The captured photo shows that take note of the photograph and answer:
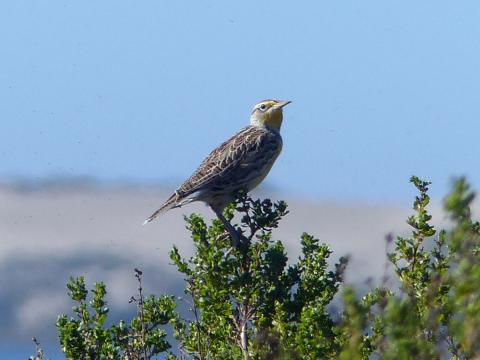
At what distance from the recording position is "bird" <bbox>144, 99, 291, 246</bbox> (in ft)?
44.6

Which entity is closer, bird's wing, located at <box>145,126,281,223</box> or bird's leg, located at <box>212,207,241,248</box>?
bird's leg, located at <box>212,207,241,248</box>

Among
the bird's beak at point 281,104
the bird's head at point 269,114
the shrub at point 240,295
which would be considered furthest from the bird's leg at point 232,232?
the bird's beak at point 281,104

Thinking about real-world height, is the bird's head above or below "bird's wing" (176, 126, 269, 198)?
above

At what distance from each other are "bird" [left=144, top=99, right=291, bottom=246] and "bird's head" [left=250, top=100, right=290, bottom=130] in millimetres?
393

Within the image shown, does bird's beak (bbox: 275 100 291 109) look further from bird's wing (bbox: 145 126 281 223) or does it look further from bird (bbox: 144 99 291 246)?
bird's wing (bbox: 145 126 281 223)

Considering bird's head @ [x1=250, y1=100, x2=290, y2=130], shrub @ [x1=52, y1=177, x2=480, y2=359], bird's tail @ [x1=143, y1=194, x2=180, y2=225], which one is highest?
bird's head @ [x1=250, y1=100, x2=290, y2=130]

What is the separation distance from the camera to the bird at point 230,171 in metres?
13.6

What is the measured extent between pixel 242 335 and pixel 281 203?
4.43 ft

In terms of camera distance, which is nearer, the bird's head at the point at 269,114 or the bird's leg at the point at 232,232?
the bird's leg at the point at 232,232

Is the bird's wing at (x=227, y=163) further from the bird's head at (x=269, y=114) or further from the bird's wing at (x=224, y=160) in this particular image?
the bird's head at (x=269, y=114)

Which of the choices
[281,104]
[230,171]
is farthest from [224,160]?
[281,104]

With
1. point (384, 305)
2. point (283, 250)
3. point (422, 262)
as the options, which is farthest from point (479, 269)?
point (283, 250)

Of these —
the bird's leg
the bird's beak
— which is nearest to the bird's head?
the bird's beak

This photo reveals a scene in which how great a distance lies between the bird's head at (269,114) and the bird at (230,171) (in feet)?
1.29
